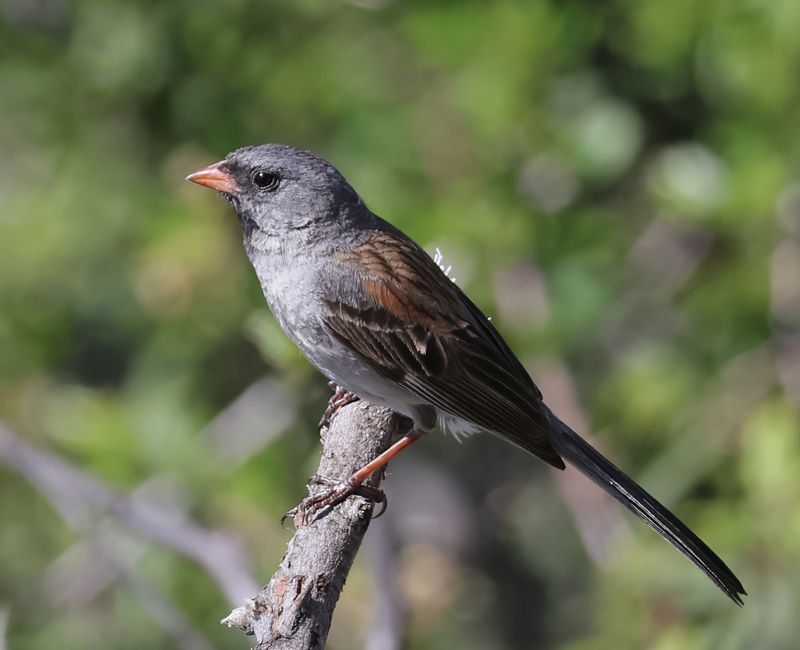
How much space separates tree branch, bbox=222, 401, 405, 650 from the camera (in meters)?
2.96

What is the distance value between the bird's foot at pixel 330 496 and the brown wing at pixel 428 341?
425mm

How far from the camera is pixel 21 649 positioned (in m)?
5.83

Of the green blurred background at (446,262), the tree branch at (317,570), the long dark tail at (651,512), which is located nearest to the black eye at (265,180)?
the green blurred background at (446,262)

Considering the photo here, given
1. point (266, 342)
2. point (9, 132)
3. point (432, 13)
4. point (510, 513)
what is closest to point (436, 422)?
point (266, 342)

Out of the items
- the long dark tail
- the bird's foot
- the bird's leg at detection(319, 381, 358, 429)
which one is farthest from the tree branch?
the long dark tail

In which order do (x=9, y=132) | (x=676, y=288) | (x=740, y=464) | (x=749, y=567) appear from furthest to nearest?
(x=9, y=132)
(x=676, y=288)
(x=740, y=464)
(x=749, y=567)

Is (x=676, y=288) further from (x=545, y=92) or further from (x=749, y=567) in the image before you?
(x=749, y=567)

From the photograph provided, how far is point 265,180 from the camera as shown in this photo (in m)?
4.25

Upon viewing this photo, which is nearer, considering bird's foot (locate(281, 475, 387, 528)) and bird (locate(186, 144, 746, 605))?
bird's foot (locate(281, 475, 387, 528))

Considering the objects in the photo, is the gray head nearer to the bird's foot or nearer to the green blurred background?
the green blurred background

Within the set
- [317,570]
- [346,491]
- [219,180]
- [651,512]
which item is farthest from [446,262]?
[317,570]

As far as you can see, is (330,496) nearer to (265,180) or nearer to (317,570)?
(317,570)

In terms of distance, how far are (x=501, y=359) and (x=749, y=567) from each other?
1159 millimetres

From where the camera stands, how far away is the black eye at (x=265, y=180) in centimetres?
424
